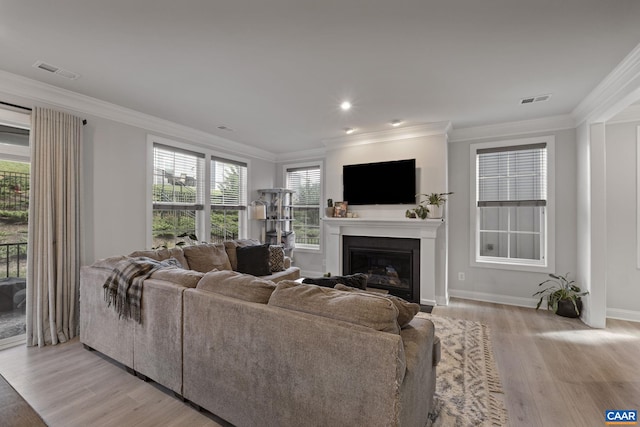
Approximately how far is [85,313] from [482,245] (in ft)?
16.7

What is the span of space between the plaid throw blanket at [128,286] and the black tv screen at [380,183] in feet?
10.6

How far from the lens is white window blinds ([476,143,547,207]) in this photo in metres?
4.14

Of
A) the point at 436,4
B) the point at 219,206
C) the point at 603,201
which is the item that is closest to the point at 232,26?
the point at 436,4

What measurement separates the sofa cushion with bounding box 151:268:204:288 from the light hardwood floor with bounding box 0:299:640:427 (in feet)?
2.75

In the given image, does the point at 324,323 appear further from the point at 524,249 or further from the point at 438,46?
the point at 524,249

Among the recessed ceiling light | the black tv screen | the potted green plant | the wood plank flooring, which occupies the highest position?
the recessed ceiling light

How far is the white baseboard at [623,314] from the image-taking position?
3611 millimetres

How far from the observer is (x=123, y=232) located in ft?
11.9

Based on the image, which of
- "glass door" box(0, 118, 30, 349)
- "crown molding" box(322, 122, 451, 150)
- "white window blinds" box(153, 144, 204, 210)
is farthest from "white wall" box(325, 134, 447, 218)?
"glass door" box(0, 118, 30, 349)

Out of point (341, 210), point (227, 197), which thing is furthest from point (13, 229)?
point (341, 210)

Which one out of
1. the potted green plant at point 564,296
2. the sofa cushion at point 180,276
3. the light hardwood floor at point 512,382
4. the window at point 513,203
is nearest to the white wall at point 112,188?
the light hardwood floor at point 512,382

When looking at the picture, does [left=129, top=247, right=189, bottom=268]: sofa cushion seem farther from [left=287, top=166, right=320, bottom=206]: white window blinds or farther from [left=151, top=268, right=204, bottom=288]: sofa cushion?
[left=287, top=166, right=320, bottom=206]: white window blinds

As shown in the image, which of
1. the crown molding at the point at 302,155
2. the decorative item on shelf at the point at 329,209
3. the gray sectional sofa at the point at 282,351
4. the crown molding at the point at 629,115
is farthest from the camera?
the crown molding at the point at 302,155

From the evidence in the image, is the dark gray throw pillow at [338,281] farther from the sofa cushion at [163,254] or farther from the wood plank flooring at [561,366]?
the sofa cushion at [163,254]
